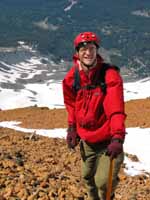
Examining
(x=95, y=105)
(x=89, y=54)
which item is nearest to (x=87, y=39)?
(x=89, y=54)

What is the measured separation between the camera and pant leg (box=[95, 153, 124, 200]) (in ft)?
26.8

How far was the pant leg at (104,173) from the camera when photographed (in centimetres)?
816

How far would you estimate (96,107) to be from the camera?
26.9ft

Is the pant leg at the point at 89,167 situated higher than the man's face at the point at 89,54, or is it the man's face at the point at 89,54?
the man's face at the point at 89,54

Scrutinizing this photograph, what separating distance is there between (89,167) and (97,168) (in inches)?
14.6

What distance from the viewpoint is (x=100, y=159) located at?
8438 mm

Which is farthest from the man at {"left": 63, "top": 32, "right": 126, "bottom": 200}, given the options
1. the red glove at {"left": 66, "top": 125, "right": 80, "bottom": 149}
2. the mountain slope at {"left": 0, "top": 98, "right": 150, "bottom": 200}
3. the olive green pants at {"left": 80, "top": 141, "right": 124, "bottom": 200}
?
the mountain slope at {"left": 0, "top": 98, "right": 150, "bottom": 200}

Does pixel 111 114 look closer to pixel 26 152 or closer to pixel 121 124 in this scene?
pixel 121 124

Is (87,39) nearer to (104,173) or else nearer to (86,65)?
(86,65)

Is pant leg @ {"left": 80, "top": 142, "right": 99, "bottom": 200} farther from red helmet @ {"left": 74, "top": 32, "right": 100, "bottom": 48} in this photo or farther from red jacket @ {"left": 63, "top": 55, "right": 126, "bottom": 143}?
red helmet @ {"left": 74, "top": 32, "right": 100, "bottom": 48}

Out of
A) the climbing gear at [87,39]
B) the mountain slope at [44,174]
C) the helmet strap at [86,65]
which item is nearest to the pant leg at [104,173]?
the helmet strap at [86,65]

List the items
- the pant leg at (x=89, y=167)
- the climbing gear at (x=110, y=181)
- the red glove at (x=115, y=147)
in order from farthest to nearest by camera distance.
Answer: the pant leg at (x=89, y=167) → the climbing gear at (x=110, y=181) → the red glove at (x=115, y=147)

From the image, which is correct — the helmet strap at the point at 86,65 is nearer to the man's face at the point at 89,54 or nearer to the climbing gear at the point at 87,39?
the man's face at the point at 89,54

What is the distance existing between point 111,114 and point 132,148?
15.2 meters
